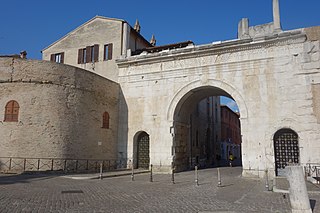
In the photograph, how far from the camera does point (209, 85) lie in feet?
48.7

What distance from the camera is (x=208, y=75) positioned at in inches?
589

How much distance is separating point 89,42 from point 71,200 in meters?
15.1

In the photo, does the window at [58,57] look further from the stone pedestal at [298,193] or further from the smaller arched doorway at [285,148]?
the stone pedestal at [298,193]

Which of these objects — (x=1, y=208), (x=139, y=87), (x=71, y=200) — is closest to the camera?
(x=1, y=208)

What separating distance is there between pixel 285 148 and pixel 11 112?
531 inches

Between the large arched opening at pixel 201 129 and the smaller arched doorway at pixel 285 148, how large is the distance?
8.42 feet

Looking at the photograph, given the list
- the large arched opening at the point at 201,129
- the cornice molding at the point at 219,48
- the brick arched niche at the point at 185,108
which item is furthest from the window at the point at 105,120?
the large arched opening at the point at 201,129

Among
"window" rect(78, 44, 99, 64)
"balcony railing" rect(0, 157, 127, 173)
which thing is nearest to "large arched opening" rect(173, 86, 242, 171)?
"balcony railing" rect(0, 157, 127, 173)

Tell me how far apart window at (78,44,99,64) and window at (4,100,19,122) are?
7.45 meters

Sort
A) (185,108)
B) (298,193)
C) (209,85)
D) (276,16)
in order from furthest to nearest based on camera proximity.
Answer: (185,108), (209,85), (276,16), (298,193)

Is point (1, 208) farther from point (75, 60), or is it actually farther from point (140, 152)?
point (75, 60)

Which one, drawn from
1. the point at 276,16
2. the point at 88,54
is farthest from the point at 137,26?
the point at 276,16

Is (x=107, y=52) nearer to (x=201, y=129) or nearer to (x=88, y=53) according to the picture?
(x=88, y=53)

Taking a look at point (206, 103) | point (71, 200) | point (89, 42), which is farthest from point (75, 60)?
point (71, 200)
